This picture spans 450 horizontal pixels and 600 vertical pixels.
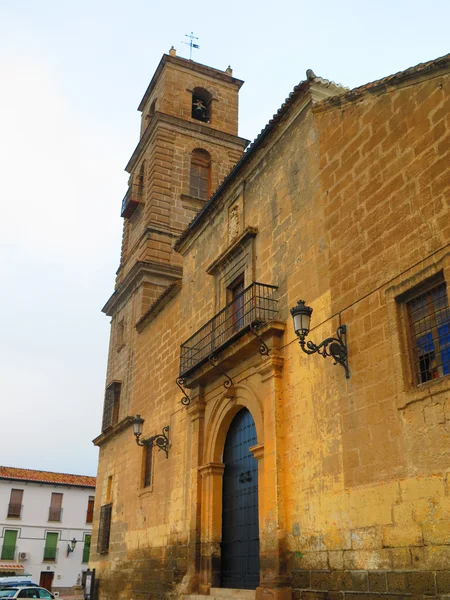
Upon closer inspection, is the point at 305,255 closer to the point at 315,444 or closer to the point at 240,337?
the point at 240,337

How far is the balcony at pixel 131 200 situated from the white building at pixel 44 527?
20.9m

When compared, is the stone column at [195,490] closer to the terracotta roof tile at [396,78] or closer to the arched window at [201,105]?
the terracotta roof tile at [396,78]

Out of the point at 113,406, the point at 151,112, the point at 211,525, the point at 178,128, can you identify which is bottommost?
the point at 211,525

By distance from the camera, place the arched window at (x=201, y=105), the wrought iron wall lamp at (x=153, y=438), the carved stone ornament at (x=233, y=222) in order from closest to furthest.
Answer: the carved stone ornament at (x=233, y=222) → the wrought iron wall lamp at (x=153, y=438) → the arched window at (x=201, y=105)

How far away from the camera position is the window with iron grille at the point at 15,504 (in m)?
34.0

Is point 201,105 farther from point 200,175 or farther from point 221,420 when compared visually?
point 221,420

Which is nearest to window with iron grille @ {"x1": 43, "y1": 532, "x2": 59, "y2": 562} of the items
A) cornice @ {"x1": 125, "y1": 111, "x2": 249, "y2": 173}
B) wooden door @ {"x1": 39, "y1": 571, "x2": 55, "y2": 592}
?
wooden door @ {"x1": 39, "y1": 571, "x2": 55, "y2": 592}

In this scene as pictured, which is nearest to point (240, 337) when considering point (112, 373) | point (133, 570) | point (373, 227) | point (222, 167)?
point (373, 227)

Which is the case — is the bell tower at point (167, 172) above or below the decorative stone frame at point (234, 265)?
above

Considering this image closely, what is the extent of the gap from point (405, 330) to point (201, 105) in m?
16.7

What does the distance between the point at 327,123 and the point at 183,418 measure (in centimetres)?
630

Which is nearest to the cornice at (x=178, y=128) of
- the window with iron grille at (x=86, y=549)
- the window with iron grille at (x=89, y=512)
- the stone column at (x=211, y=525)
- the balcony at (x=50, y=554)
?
the stone column at (x=211, y=525)

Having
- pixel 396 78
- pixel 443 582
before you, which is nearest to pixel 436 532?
pixel 443 582

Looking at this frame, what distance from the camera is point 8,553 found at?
3316 centimetres
